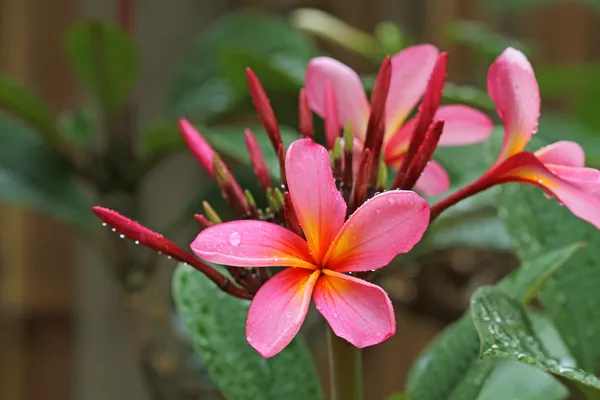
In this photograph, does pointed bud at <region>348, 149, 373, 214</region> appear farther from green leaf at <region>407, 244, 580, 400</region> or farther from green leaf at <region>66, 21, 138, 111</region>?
green leaf at <region>66, 21, 138, 111</region>

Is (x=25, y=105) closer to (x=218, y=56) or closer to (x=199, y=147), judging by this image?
(x=218, y=56)

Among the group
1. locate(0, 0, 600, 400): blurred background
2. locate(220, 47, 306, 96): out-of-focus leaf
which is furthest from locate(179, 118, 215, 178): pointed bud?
locate(0, 0, 600, 400): blurred background

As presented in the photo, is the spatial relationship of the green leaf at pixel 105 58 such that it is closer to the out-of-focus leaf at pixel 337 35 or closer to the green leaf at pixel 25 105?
the green leaf at pixel 25 105

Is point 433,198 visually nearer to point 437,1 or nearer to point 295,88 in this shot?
point 295,88

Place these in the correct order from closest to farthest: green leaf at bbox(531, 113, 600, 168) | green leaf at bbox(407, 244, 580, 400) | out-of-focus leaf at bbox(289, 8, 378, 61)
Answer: green leaf at bbox(407, 244, 580, 400), green leaf at bbox(531, 113, 600, 168), out-of-focus leaf at bbox(289, 8, 378, 61)

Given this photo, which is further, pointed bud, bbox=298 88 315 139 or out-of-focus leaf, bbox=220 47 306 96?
out-of-focus leaf, bbox=220 47 306 96

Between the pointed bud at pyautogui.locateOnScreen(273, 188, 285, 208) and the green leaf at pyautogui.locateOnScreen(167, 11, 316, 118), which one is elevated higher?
the pointed bud at pyautogui.locateOnScreen(273, 188, 285, 208)
